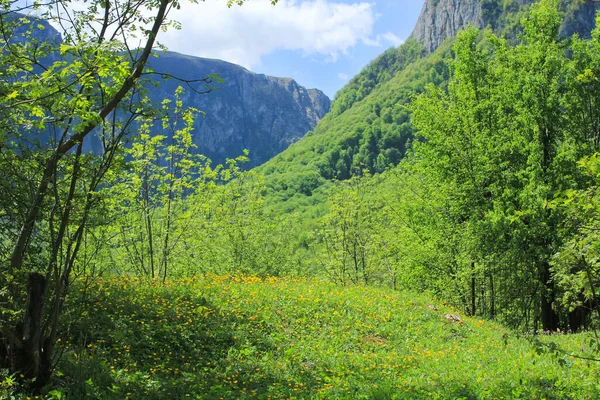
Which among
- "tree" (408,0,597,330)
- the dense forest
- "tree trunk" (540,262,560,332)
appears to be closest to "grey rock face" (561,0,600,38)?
the dense forest

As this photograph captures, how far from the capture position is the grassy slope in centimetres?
693

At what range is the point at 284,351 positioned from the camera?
9375 millimetres

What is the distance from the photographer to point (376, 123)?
14962cm

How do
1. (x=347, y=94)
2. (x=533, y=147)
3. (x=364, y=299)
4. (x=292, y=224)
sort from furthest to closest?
1. (x=347, y=94)
2. (x=292, y=224)
3. (x=533, y=147)
4. (x=364, y=299)

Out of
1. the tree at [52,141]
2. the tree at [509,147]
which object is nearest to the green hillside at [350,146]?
the tree at [509,147]

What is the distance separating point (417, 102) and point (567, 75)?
226 inches

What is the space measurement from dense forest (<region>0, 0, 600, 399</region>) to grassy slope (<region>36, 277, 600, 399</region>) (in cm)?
6

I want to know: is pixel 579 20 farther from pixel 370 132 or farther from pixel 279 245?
pixel 279 245

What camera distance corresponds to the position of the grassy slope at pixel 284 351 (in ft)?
22.7

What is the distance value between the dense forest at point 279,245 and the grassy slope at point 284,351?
6 centimetres

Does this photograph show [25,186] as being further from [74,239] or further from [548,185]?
[548,185]

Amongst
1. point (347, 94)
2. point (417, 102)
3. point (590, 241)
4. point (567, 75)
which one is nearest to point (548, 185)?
point (567, 75)

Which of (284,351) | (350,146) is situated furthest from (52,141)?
(350,146)

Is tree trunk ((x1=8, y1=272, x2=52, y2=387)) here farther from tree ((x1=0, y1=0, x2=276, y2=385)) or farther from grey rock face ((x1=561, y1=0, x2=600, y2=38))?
grey rock face ((x1=561, y1=0, x2=600, y2=38))
